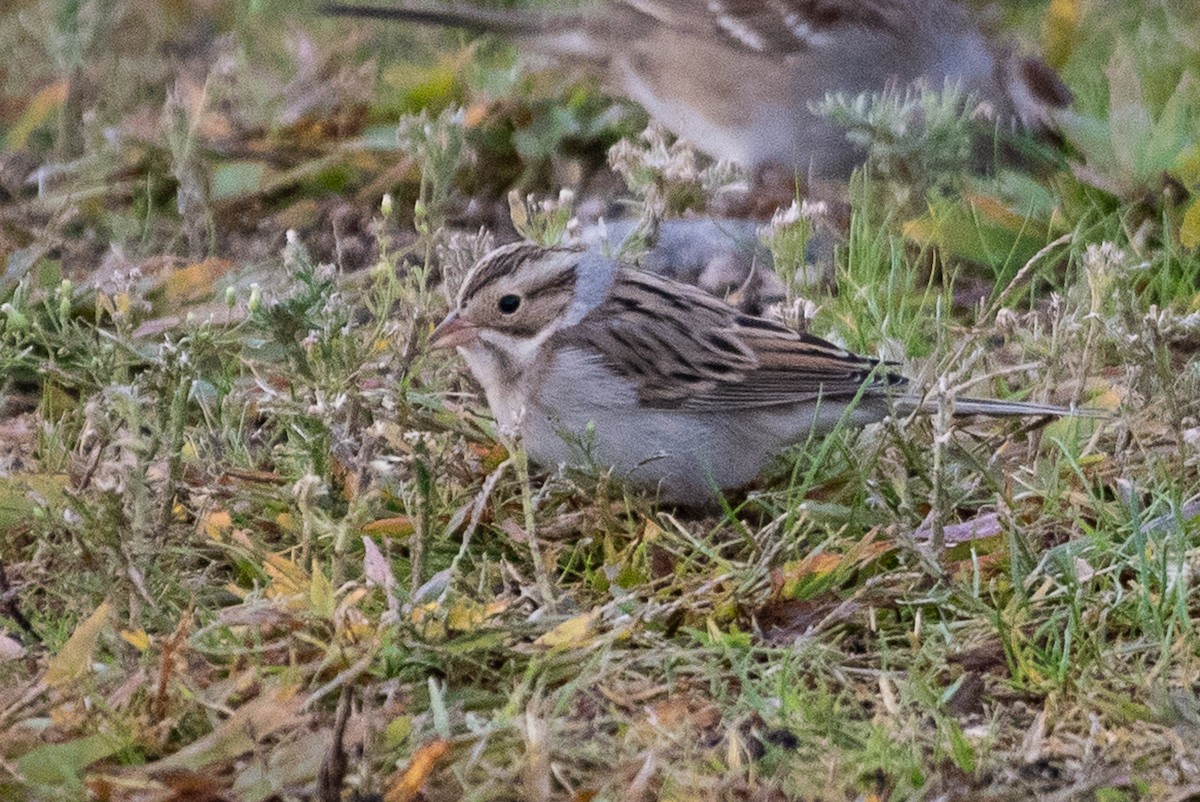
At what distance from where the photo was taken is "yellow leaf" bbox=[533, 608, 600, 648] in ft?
11.0

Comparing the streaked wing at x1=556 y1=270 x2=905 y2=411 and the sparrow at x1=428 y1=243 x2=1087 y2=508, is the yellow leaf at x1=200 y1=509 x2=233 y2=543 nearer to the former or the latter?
the sparrow at x1=428 y1=243 x2=1087 y2=508

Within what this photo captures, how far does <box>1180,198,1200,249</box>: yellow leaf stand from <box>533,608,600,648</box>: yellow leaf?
274 cm

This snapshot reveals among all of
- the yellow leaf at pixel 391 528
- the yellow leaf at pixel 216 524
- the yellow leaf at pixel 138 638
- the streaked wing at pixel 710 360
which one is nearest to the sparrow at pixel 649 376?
the streaked wing at pixel 710 360

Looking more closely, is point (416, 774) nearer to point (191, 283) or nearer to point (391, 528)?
point (391, 528)

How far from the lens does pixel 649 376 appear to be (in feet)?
14.1

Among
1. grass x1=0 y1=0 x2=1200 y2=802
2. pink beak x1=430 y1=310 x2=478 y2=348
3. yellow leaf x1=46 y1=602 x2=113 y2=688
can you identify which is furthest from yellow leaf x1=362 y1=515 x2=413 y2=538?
yellow leaf x1=46 y1=602 x2=113 y2=688

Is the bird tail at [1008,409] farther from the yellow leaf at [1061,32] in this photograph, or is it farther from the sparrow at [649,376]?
the yellow leaf at [1061,32]

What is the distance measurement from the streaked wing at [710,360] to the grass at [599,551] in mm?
193

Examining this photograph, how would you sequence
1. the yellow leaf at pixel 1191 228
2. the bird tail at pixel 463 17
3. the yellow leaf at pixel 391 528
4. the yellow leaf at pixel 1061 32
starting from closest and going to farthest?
1. the yellow leaf at pixel 391 528
2. the yellow leaf at pixel 1191 228
3. the yellow leaf at pixel 1061 32
4. the bird tail at pixel 463 17

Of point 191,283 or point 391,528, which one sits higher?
point 391,528

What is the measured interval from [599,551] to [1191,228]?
2.38m

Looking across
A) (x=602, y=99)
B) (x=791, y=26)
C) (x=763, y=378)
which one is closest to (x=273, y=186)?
(x=602, y=99)

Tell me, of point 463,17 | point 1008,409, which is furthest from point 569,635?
point 463,17

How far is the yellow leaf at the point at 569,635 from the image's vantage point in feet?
11.0
